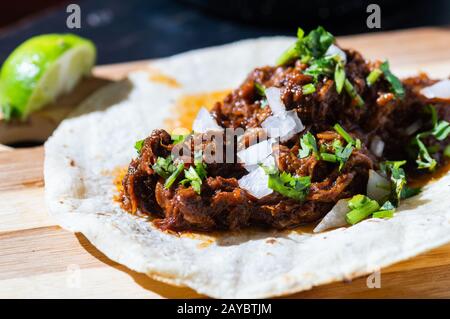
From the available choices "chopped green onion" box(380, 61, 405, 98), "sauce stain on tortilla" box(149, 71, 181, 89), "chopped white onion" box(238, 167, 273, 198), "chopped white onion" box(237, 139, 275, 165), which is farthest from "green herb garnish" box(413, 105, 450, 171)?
"sauce stain on tortilla" box(149, 71, 181, 89)

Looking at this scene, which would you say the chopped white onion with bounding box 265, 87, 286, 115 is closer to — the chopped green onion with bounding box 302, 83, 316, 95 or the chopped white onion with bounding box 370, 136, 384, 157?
the chopped green onion with bounding box 302, 83, 316, 95

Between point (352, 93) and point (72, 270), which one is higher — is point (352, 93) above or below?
above

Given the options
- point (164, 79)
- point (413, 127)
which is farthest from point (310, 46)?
point (164, 79)

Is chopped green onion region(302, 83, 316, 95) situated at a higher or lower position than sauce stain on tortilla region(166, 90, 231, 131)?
higher

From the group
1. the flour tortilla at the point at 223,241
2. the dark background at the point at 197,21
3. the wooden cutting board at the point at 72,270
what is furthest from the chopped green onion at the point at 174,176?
the dark background at the point at 197,21

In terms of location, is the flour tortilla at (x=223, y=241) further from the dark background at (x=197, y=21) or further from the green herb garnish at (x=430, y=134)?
the dark background at (x=197, y=21)

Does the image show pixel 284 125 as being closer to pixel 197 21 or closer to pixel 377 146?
pixel 377 146

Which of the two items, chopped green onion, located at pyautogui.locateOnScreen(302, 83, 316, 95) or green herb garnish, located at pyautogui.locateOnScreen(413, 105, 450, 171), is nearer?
chopped green onion, located at pyautogui.locateOnScreen(302, 83, 316, 95)
